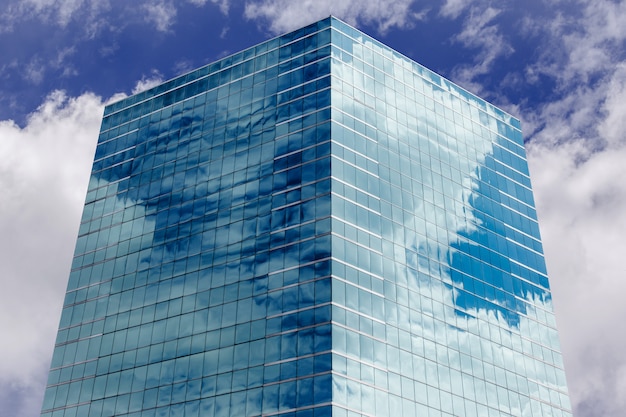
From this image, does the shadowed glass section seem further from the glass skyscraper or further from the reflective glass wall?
the reflective glass wall

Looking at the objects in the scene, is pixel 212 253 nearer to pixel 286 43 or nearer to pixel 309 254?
pixel 309 254

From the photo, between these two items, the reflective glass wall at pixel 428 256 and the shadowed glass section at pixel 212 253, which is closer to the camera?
the shadowed glass section at pixel 212 253

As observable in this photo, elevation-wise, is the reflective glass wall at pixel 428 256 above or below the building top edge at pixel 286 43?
below

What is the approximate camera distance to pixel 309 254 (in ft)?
275

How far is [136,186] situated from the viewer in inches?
4220

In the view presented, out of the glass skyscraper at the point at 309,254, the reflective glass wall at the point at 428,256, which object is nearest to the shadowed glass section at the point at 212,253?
the glass skyscraper at the point at 309,254

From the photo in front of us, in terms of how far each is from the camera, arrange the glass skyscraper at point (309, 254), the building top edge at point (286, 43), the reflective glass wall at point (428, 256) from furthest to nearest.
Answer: the building top edge at point (286, 43) < the reflective glass wall at point (428, 256) < the glass skyscraper at point (309, 254)

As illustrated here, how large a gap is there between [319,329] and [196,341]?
614 inches

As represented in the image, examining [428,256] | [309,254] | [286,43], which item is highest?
[286,43]

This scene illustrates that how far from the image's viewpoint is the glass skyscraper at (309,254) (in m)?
81.6

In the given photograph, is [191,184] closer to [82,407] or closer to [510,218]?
[82,407]

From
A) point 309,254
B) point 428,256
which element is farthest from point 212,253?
point 428,256

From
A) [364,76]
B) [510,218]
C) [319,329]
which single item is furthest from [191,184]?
[510,218]

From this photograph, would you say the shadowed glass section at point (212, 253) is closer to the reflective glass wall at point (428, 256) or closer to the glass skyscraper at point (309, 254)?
the glass skyscraper at point (309, 254)
